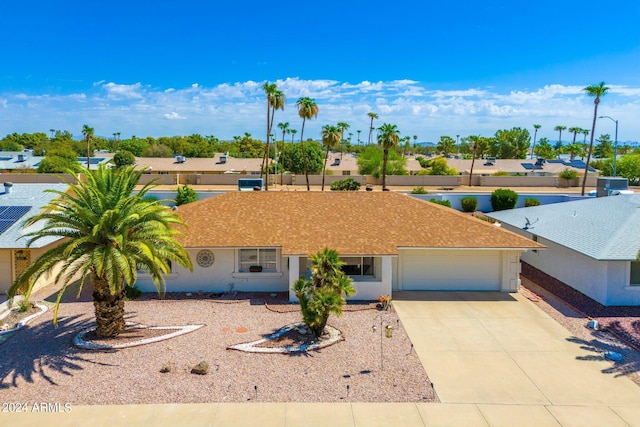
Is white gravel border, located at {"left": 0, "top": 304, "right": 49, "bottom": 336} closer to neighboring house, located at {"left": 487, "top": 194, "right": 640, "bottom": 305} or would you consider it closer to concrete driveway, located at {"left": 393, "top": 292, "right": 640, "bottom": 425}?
concrete driveway, located at {"left": 393, "top": 292, "right": 640, "bottom": 425}

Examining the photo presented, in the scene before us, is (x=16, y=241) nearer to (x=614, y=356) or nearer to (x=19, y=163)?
(x=614, y=356)

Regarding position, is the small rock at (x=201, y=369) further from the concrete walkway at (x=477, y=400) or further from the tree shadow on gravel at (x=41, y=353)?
the tree shadow on gravel at (x=41, y=353)

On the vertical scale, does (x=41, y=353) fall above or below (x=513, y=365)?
below

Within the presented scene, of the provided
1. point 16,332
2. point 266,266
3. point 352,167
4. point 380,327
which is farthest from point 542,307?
point 352,167

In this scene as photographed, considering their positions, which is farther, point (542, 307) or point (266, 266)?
point (266, 266)

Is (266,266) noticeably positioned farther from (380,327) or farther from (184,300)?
(380,327)

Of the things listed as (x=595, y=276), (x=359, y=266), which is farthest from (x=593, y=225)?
(x=359, y=266)
